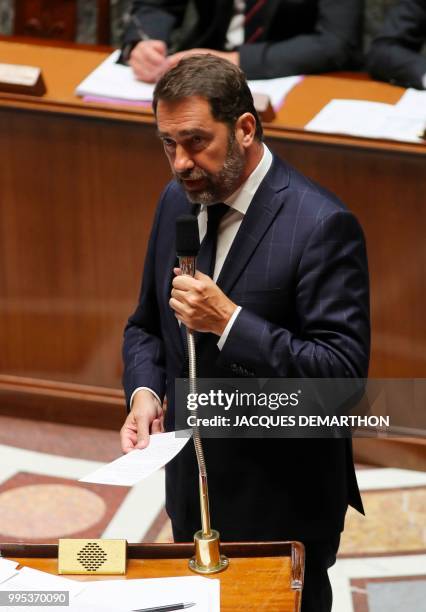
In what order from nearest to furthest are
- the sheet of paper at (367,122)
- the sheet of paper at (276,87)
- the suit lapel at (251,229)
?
the suit lapel at (251,229)
the sheet of paper at (367,122)
the sheet of paper at (276,87)

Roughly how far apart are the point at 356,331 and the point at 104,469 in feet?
1.77

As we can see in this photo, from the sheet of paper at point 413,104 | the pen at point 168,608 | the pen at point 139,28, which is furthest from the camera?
the pen at point 139,28

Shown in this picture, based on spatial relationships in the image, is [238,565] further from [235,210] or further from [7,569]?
[235,210]

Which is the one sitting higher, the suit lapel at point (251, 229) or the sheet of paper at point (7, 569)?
the suit lapel at point (251, 229)

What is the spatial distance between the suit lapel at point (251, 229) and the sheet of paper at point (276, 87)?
5.28 feet

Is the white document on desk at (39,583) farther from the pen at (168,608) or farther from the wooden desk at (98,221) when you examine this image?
the wooden desk at (98,221)

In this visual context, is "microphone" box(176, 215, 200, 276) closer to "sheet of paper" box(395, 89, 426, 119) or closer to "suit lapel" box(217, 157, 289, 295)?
"suit lapel" box(217, 157, 289, 295)

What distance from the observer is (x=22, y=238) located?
13.1 ft

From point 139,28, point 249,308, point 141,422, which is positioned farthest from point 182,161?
point 139,28

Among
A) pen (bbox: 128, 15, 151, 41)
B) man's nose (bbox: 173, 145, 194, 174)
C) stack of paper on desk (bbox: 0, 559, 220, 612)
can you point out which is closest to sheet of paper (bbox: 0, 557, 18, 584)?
stack of paper on desk (bbox: 0, 559, 220, 612)

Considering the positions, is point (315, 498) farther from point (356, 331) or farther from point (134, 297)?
point (134, 297)

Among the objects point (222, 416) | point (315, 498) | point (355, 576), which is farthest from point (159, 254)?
point (355, 576)

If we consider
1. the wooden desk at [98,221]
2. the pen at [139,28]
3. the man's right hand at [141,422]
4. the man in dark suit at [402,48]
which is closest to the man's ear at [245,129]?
the man's right hand at [141,422]

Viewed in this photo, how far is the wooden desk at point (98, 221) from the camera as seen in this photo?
3.58 meters
